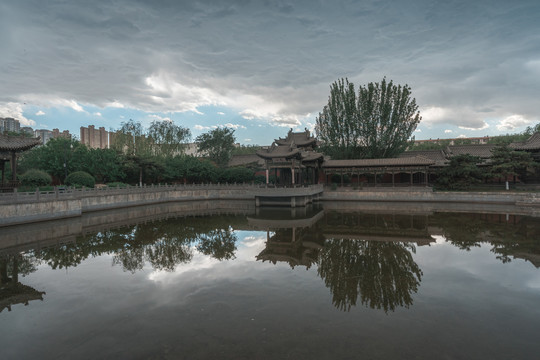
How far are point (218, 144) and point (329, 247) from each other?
132 ft

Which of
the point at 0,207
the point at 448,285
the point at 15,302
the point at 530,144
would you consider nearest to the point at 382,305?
the point at 448,285

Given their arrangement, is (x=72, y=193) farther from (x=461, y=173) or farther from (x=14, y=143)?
(x=461, y=173)

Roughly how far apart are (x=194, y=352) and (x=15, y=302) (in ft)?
18.3

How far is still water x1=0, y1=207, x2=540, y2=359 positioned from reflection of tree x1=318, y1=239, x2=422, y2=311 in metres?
0.05

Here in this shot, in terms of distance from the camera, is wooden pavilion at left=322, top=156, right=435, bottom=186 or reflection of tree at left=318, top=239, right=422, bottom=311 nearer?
reflection of tree at left=318, top=239, right=422, bottom=311

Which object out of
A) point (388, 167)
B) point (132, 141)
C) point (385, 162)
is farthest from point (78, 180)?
point (388, 167)

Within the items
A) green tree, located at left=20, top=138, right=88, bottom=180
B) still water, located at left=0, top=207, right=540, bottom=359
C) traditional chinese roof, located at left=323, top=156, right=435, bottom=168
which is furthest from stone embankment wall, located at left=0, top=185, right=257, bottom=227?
traditional chinese roof, located at left=323, top=156, right=435, bottom=168

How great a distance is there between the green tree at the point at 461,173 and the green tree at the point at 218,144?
106 feet

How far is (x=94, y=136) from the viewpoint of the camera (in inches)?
3364

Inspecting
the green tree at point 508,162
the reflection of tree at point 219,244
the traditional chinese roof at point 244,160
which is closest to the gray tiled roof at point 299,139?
the traditional chinese roof at point 244,160

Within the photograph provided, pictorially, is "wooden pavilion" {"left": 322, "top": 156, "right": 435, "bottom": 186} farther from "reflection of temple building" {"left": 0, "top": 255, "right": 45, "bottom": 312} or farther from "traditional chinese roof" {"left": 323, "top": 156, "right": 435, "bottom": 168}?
Result: "reflection of temple building" {"left": 0, "top": 255, "right": 45, "bottom": 312}

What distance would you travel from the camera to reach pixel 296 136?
128 feet

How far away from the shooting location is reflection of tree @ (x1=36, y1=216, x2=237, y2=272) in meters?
10.8

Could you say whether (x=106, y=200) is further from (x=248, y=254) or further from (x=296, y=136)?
(x=296, y=136)
